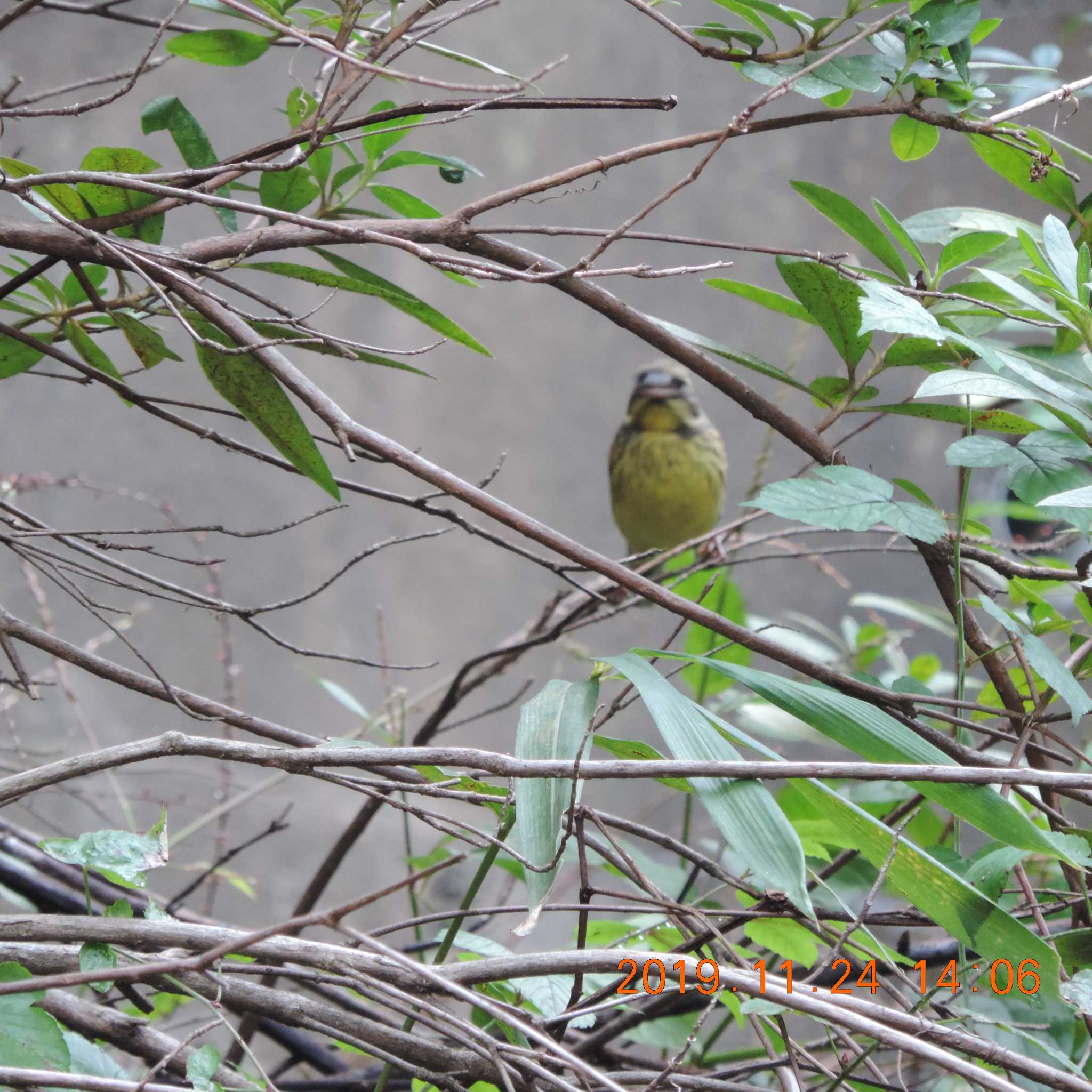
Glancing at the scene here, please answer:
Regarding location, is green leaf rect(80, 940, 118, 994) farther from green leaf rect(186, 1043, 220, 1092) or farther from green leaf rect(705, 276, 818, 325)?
green leaf rect(705, 276, 818, 325)

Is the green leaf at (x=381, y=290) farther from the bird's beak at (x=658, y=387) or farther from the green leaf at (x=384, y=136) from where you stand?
the bird's beak at (x=658, y=387)

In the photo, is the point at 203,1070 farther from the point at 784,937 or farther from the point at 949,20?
the point at 949,20

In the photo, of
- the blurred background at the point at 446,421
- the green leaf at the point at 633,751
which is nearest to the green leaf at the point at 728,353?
the green leaf at the point at 633,751

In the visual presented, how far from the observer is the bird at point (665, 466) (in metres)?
1.86

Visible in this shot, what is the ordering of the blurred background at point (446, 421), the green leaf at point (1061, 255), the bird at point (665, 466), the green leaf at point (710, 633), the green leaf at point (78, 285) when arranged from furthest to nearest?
the blurred background at point (446, 421) < the bird at point (665, 466) < the green leaf at point (710, 633) < the green leaf at point (78, 285) < the green leaf at point (1061, 255)

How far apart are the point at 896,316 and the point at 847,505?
9cm

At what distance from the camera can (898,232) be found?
1.82 ft

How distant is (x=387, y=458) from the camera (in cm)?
47

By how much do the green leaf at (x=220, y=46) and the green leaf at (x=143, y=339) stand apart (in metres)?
0.14

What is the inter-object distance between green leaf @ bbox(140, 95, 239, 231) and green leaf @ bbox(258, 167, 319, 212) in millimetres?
23

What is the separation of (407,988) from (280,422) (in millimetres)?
291

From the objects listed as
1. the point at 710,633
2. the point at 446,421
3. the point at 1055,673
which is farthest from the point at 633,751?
the point at 446,421

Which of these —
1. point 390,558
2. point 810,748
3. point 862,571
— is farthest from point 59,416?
point 862,571

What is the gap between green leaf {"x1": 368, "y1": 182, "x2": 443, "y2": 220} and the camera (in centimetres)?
62
